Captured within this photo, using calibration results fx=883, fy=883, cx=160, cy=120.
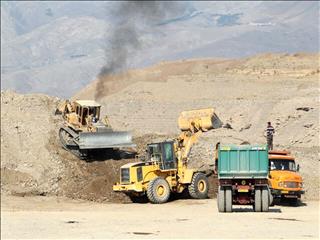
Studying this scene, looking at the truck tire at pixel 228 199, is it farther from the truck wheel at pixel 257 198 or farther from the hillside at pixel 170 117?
the hillside at pixel 170 117

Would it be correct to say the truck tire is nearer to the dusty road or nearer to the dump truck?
the dump truck

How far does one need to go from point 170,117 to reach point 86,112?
109 feet

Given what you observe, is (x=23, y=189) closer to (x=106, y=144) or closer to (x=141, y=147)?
(x=106, y=144)

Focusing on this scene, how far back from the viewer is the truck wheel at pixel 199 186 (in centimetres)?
→ 3630

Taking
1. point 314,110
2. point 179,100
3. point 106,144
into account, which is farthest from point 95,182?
point 179,100

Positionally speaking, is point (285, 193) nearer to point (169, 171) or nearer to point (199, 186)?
point (199, 186)

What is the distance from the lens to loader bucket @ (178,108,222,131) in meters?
36.1

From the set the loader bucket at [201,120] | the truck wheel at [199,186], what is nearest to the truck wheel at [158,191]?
the truck wheel at [199,186]

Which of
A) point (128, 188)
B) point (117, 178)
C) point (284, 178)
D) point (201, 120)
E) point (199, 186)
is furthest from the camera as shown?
point (117, 178)

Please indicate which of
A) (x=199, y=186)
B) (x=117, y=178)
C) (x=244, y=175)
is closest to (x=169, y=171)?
(x=199, y=186)

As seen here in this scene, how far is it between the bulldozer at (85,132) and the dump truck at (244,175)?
1043 centimetres

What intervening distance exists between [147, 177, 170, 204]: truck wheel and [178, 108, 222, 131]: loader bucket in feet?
8.68

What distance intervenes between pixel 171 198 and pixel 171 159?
1.96 meters

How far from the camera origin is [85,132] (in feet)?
136
